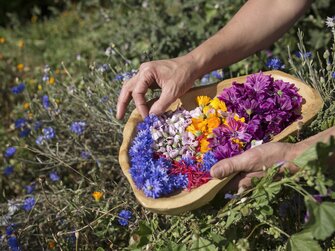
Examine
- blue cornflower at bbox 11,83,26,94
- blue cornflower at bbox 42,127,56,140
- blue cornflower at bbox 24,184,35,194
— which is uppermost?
blue cornflower at bbox 11,83,26,94

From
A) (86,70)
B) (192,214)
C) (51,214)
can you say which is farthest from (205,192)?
(86,70)

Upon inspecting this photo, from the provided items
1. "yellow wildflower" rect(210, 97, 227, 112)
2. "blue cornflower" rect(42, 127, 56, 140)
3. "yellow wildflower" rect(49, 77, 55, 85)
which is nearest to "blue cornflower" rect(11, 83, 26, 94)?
"yellow wildflower" rect(49, 77, 55, 85)

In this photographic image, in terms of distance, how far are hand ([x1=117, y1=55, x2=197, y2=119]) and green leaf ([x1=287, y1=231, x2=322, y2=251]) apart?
59 cm

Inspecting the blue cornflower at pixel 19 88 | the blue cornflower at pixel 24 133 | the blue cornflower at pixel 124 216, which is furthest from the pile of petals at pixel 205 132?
the blue cornflower at pixel 19 88

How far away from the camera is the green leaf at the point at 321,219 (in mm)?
1147

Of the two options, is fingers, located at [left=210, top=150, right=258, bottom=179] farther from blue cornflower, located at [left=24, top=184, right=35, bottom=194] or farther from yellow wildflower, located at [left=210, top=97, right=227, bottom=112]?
blue cornflower, located at [left=24, top=184, right=35, bottom=194]

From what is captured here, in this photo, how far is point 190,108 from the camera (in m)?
1.77

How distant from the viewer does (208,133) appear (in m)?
1.58

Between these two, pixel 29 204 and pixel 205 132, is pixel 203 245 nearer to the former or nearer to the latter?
pixel 205 132

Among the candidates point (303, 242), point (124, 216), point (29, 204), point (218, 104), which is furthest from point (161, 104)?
point (29, 204)

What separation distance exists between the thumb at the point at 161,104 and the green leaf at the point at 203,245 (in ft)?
1.50

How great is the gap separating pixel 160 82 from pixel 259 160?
1.55 feet

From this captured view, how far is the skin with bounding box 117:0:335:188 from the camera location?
1.35 meters

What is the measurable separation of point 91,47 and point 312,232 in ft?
8.07
